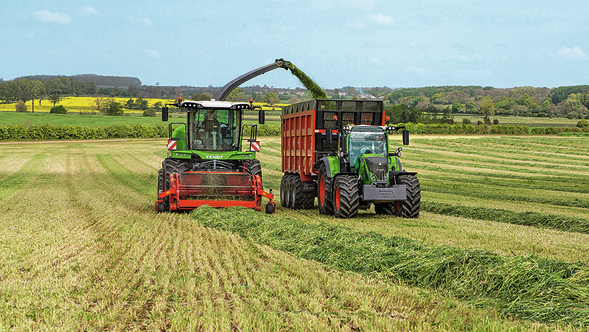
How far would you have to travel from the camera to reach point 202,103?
14.7m

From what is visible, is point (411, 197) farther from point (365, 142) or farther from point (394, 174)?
point (365, 142)

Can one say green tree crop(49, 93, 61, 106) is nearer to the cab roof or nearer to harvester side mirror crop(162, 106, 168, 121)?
the cab roof

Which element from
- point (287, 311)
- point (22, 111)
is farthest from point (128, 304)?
point (22, 111)

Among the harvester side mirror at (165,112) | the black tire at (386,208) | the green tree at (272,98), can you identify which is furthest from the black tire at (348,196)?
the green tree at (272,98)

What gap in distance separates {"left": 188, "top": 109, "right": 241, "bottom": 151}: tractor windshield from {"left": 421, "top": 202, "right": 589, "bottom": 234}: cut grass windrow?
5567 millimetres

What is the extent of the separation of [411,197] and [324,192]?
6.88 feet

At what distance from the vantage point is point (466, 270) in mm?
6512

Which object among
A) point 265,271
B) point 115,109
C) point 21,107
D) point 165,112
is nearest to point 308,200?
point 165,112

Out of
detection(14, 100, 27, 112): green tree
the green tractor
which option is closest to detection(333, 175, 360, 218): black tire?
the green tractor

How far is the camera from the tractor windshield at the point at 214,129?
14.9 meters

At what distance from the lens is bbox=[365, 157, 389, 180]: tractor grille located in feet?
40.9

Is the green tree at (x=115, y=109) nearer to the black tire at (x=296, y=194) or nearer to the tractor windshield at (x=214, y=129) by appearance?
the tractor windshield at (x=214, y=129)

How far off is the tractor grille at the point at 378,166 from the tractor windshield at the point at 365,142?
1.54 feet

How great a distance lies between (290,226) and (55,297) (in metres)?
5.11
